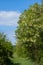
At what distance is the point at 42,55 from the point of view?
56781 mm

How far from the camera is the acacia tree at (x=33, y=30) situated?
59159 millimetres

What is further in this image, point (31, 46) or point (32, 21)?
point (31, 46)

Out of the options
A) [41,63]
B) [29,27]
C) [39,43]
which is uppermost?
[29,27]

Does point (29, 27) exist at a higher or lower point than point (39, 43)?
higher

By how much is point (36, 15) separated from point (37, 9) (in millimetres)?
1216

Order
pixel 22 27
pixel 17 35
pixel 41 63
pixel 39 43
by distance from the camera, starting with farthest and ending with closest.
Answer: pixel 17 35 < pixel 22 27 < pixel 39 43 < pixel 41 63

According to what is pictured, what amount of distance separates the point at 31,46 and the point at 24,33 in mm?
4471

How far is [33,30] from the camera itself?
196 ft

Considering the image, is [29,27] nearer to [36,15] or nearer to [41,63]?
[36,15]

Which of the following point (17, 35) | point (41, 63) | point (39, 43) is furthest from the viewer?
point (17, 35)

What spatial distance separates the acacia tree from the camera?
59159 millimetres

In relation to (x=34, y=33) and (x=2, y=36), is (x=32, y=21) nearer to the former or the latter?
(x=34, y=33)

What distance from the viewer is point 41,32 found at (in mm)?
58562

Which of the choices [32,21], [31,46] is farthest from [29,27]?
[31,46]
